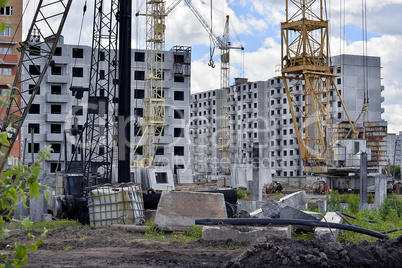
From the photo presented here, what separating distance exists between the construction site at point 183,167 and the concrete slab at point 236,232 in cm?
3

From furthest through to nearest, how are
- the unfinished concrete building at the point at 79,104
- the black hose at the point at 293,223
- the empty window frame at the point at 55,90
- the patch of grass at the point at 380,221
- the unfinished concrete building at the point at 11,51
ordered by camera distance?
the empty window frame at the point at 55,90 < the unfinished concrete building at the point at 79,104 < the unfinished concrete building at the point at 11,51 < the patch of grass at the point at 380,221 < the black hose at the point at 293,223

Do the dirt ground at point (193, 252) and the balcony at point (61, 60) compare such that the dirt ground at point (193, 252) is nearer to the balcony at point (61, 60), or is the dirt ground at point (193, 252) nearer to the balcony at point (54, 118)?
the balcony at point (54, 118)

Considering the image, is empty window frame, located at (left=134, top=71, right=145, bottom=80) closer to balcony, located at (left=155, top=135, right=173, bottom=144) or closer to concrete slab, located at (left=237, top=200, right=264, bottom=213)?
balcony, located at (left=155, top=135, right=173, bottom=144)

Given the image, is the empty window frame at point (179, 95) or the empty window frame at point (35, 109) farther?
the empty window frame at point (179, 95)

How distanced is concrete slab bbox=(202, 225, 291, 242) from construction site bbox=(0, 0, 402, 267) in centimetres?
3

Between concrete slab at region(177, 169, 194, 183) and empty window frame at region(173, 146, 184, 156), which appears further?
empty window frame at region(173, 146, 184, 156)

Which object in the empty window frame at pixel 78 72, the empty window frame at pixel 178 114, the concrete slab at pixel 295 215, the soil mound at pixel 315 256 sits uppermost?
the empty window frame at pixel 78 72

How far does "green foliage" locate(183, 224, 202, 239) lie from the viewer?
13.3m

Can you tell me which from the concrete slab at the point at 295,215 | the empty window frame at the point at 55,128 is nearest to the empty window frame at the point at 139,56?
the empty window frame at the point at 55,128

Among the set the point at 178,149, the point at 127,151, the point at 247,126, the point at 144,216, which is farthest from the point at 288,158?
the point at 144,216

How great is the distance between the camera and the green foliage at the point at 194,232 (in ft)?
43.6

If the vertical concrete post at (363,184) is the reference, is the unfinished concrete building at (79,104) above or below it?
above

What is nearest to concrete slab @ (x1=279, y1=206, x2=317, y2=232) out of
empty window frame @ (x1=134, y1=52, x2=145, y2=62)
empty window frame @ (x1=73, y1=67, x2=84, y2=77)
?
empty window frame @ (x1=73, y1=67, x2=84, y2=77)

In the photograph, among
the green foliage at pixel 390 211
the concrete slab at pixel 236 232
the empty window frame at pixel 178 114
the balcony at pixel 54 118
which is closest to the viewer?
the concrete slab at pixel 236 232
